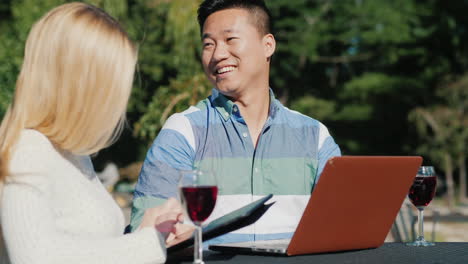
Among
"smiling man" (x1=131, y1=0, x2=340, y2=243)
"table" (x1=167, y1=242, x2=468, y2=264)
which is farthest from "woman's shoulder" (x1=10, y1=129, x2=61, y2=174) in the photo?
"smiling man" (x1=131, y1=0, x2=340, y2=243)

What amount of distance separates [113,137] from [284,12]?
24102 millimetres

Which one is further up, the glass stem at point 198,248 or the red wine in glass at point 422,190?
the red wine in glass at point 422,190

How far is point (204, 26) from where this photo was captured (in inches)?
117

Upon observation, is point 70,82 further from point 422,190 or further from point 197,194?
point 422,190

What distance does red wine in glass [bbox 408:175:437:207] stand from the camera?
2.44 m

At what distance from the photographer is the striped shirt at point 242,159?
2613 mm

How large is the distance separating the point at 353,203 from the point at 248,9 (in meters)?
1.32

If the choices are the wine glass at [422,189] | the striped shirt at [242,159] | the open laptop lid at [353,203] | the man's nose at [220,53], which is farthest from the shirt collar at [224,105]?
the open laptop lid at [353,203]

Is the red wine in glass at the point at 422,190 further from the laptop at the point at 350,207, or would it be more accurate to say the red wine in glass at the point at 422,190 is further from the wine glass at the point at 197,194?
the wine glass at the point at 197,194

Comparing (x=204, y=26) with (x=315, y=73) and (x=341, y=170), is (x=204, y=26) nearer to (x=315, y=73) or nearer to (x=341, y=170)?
(x=341, y=170)

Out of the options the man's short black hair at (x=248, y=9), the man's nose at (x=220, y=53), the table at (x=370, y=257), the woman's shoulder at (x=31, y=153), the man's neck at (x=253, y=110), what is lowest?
the table at (x=370, y=257)

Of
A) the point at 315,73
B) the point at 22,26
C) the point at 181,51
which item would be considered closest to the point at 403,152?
the point at 315,73

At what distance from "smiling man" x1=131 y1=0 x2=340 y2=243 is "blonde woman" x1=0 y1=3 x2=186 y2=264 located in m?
0.68

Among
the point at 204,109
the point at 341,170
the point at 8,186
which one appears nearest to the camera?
the point at 8,186
